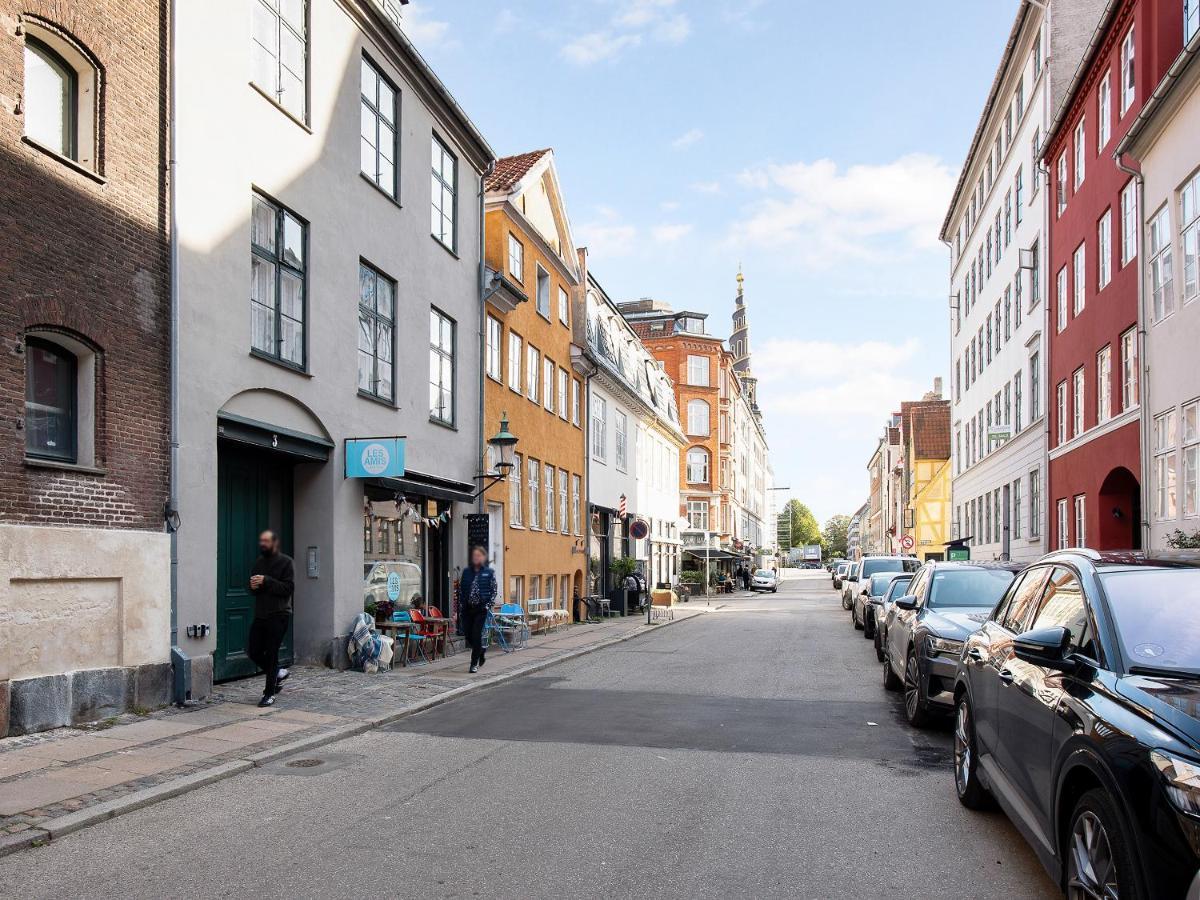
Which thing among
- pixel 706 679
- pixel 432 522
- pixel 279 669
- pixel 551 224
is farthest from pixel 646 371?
pixel 279 669

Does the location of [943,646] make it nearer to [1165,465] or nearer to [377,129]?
[1165,465]

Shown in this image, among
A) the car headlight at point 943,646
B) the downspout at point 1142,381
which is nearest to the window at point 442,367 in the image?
the car headlight at point 943,646

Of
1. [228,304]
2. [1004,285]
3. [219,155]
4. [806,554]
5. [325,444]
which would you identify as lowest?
[806,554]

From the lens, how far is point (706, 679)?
14.0 meters

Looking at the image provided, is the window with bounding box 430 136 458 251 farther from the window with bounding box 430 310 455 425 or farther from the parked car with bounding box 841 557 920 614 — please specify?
the parked car with bounding box 841 557 920 614

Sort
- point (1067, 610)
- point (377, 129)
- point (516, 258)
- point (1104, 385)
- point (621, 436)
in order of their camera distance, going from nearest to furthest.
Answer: point (1067, 610), point (377, 129), point (1104, 385), point (516, 258), point (621, 436)

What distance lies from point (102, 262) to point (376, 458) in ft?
16.3

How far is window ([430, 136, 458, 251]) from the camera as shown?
18.5 meters

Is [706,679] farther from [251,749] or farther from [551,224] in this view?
[551,224]

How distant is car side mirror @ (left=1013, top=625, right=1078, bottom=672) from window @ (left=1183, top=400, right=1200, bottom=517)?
13.9 m

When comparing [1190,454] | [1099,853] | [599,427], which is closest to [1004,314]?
[599,427]

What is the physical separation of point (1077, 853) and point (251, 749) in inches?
260

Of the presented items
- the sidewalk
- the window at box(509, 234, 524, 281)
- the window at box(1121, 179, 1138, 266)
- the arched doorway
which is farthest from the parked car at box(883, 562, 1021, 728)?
the window at box(509, 234, 524, 281)

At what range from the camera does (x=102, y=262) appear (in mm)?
9805
